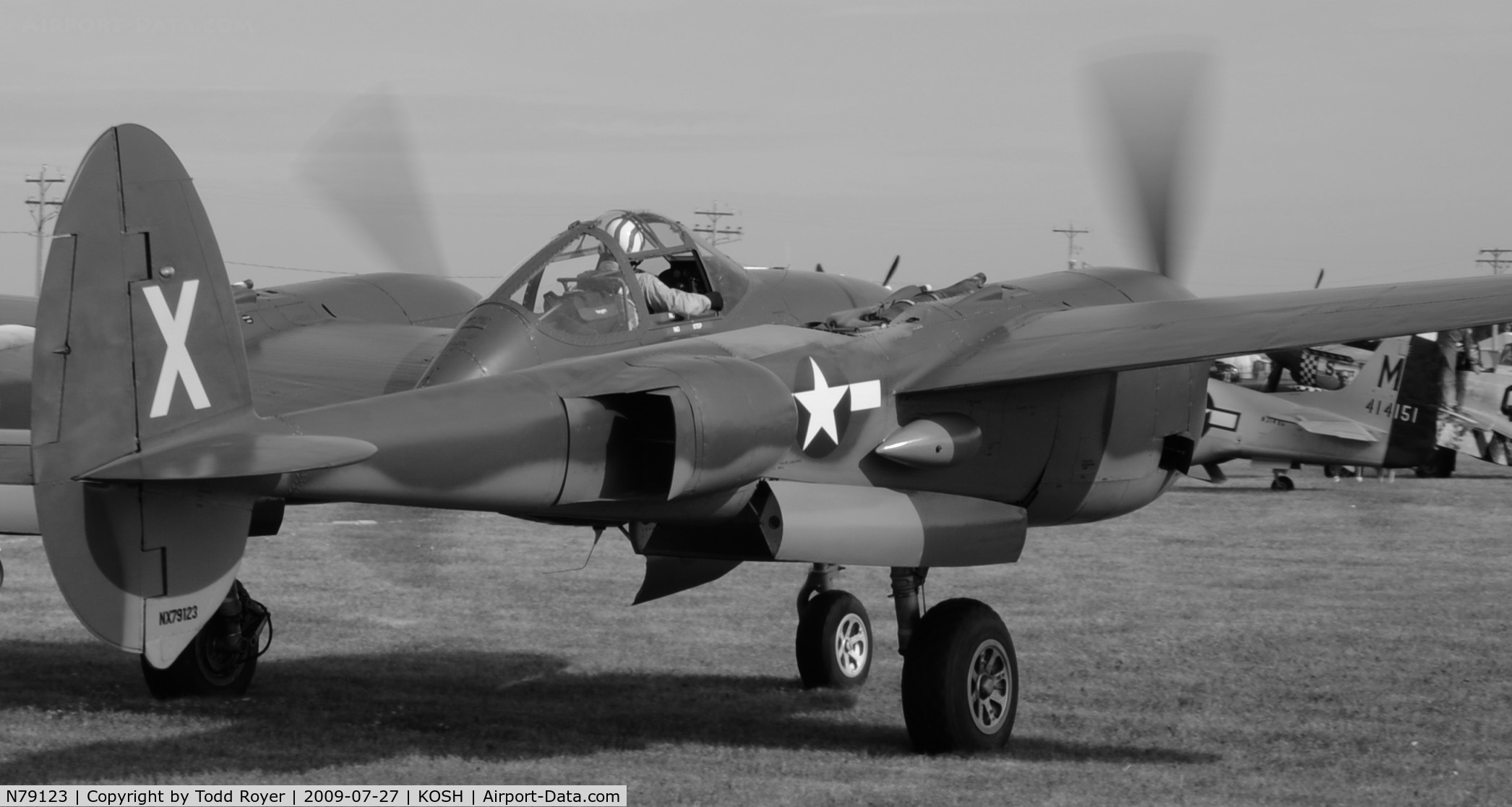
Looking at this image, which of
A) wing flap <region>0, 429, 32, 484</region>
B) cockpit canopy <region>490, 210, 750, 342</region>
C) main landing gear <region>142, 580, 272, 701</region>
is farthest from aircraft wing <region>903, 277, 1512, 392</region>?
main landing gear <region>142, 580, 272, 701</region>

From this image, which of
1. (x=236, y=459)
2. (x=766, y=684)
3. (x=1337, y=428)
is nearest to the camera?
(x=236, y=459)

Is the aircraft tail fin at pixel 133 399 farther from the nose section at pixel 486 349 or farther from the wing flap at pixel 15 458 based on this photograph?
the nose section at pixel 486 349

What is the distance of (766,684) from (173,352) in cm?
608

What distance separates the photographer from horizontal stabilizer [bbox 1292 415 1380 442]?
2606 cm

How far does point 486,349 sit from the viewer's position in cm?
905

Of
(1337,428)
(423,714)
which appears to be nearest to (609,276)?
(423,714)

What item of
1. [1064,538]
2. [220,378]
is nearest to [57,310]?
[220,378]

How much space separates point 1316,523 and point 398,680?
1512 cm

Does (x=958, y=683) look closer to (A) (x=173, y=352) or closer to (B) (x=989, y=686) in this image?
(B) (x=989, y=686)

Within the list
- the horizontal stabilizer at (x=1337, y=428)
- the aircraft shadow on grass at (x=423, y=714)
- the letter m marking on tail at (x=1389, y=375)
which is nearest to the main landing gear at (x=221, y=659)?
the aircraft shadow on grass at (x=423, y=714)

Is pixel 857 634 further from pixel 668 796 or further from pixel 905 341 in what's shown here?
pixel 668 796

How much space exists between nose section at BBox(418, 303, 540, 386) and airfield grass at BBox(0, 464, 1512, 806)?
2.99ft

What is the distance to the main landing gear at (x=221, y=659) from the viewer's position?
10.3 m

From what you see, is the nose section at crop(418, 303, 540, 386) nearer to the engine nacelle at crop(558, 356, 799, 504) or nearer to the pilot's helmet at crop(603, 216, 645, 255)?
the pilot's helmet at crop(603, 216, 645, 255)
